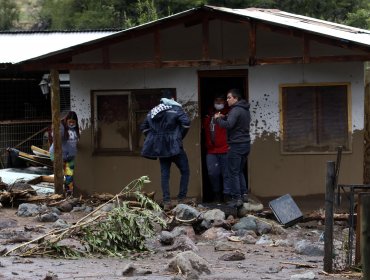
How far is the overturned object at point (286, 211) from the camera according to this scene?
11023 mm

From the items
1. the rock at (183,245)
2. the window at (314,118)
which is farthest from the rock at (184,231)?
the window at (314,118)

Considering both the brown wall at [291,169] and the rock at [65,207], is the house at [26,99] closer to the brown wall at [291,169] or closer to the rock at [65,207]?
the rock at [65,207]

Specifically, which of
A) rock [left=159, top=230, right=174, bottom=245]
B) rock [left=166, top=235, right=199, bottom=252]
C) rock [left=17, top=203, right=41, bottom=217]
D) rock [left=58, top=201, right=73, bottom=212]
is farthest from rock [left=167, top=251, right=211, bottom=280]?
rock [left=58, top=201, right=73, bottom=212]

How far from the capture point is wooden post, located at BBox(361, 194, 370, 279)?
562 centimetres

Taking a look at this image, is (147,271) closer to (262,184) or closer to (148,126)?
(148,126)

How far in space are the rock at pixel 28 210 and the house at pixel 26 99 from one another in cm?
739

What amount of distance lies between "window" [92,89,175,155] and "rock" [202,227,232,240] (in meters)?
3.25

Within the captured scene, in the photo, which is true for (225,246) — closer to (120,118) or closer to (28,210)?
(28,210)

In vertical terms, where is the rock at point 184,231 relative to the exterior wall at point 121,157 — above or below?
below

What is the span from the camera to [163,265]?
760 centimetres

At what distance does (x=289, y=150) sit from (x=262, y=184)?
0.74 meters

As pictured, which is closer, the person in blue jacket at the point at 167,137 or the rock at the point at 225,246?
the rock at the point at 225,246

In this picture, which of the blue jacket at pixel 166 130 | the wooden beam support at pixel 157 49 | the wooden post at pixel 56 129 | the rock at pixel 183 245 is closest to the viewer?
the rock at pixel 183 245

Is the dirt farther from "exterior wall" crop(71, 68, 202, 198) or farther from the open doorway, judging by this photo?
the open doorway
